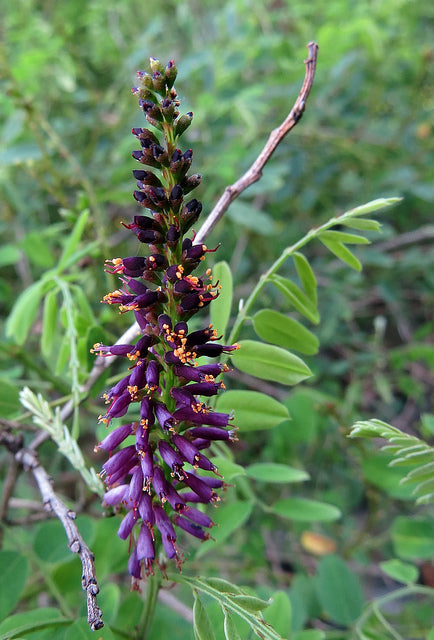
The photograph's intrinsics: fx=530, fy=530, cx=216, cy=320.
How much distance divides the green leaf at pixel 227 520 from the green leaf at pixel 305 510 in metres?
0.09

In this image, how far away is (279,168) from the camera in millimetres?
2000

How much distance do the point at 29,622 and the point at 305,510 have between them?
57 centimetres

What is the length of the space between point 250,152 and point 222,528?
5.07 feet

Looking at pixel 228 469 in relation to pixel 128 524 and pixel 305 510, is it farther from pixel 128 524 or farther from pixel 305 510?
pixel 305 510

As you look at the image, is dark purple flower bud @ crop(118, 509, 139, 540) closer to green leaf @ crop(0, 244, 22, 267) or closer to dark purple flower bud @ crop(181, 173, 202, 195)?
dark purple flower bud @ crop(181, 173, 202, 195)

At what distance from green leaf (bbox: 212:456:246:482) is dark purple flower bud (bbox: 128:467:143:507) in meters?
0.17

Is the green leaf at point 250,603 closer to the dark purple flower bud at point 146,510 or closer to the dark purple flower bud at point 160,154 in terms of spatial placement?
the dark purple flower bud at point 146,510

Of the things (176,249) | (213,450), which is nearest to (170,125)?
(176,249)

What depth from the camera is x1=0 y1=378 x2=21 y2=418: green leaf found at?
3.78 ft

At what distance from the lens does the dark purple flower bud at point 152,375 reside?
0.70 m

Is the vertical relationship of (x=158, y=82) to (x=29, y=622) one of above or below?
above

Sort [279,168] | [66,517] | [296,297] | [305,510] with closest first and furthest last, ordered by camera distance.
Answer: [66,517] < [296,297] < [305,510] < [279,168]

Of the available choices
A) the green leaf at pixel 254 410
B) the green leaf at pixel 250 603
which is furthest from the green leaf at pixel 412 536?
the green leaf at pixel 250 603

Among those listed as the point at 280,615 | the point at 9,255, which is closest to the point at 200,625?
the point at 280,615
